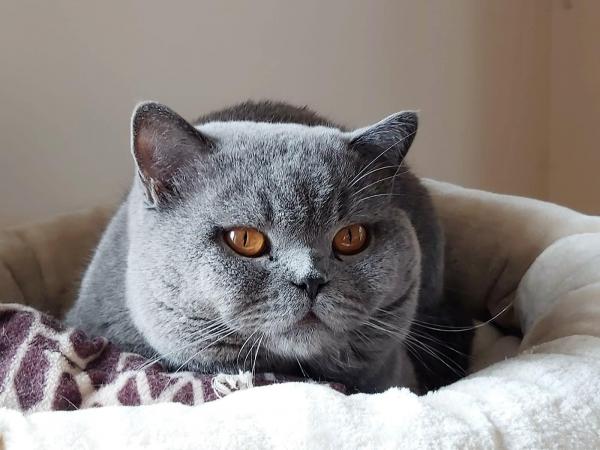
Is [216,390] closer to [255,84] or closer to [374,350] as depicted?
[374,350]

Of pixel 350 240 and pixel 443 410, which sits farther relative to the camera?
pixel 350 240

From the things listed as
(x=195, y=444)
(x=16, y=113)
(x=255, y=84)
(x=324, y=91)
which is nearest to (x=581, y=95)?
(x=324, y=91)

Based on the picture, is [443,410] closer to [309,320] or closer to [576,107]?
[309,320]

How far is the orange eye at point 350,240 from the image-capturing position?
35.7 inches

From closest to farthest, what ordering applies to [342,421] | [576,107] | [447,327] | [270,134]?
[342,421] < [270,134] < [447,327] < [576,107]

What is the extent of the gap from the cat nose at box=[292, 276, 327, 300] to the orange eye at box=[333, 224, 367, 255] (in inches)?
3.2

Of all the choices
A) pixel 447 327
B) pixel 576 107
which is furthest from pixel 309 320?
pixel 576 107

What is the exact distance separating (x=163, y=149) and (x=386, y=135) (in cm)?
29

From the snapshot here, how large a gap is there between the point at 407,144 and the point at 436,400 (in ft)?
1.22

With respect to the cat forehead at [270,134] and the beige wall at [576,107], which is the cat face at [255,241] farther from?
the beige wall at [576,107]

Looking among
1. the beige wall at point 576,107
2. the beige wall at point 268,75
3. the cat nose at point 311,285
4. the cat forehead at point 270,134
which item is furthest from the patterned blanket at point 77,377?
the beige wall at point 576,107

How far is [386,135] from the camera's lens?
0.98 metres

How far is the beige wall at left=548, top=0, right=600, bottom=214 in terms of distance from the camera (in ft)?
7.00

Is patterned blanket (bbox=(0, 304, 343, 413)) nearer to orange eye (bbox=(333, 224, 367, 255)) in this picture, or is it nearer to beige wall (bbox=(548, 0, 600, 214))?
orange eye (bbox=(333, 224, 367, 255))
